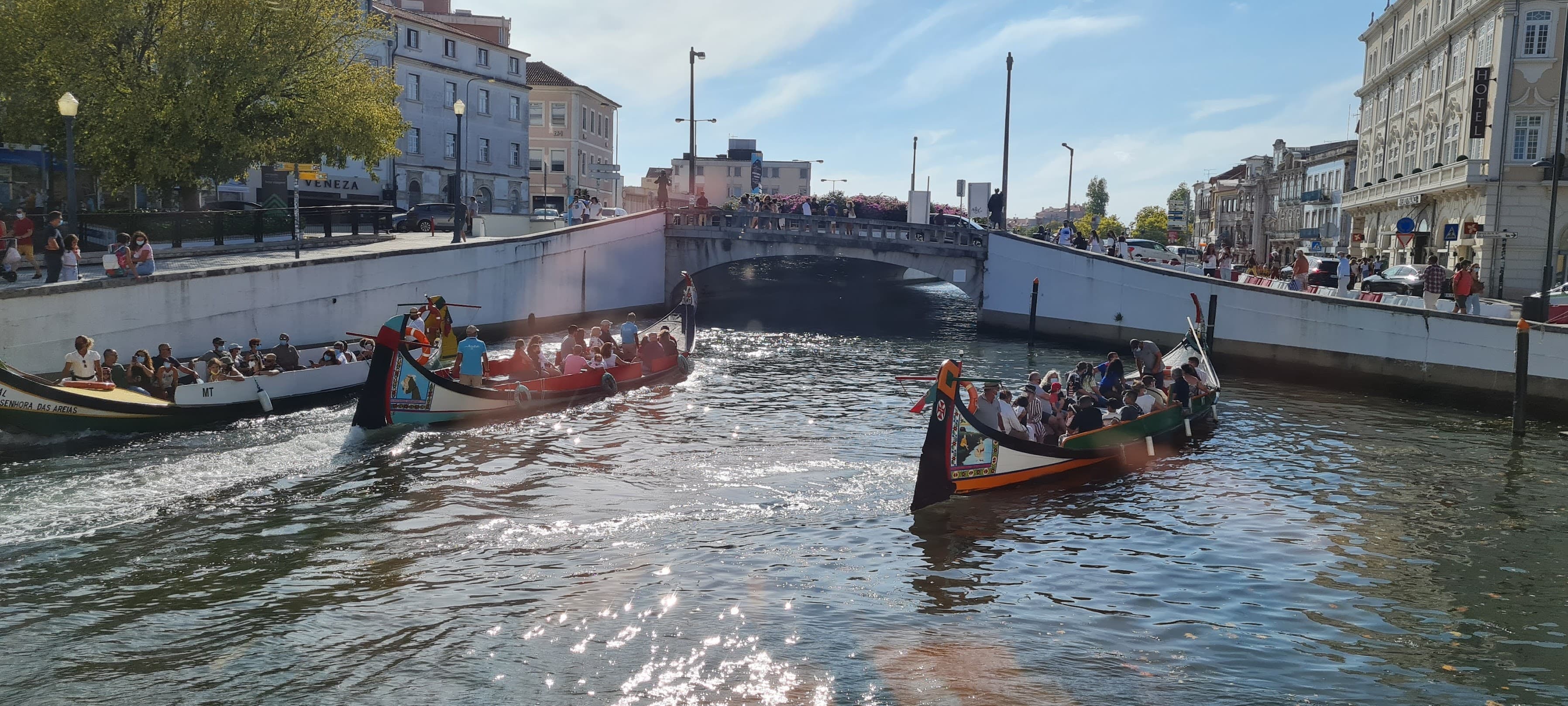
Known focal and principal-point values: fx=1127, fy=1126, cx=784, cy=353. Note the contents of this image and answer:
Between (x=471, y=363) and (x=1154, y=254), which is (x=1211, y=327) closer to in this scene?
(x=1154, y=254)

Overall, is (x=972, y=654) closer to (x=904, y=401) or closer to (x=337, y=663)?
(x=337, y=663)

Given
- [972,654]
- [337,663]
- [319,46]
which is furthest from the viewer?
[319,46]

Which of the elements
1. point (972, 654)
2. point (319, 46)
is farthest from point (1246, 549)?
point (319, 46)

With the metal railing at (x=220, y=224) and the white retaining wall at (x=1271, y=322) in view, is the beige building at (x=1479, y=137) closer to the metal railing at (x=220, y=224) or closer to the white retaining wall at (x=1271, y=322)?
the white retaining wall at (x=1271, y=322)

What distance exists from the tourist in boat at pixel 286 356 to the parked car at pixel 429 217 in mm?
22421

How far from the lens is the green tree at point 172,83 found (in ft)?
106

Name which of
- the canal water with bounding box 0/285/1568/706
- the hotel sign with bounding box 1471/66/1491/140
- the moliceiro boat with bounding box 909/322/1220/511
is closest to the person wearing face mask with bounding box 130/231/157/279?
the canal water with bounding box 0/285/1568/706

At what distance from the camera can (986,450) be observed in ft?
61.5

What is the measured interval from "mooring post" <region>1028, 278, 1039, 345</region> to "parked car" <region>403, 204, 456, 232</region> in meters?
25.3

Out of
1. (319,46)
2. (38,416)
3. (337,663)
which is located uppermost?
(319,46)

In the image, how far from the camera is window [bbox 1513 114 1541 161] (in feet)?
150

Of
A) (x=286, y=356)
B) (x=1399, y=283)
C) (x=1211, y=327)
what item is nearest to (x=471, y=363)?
(x=286, y=356)

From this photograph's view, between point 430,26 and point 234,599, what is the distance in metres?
57.1

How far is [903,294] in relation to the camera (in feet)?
255
